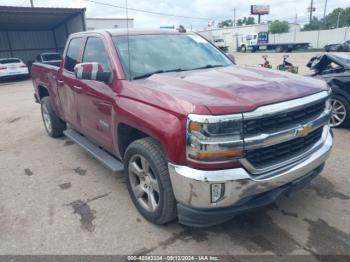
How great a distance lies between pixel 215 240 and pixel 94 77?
204cm

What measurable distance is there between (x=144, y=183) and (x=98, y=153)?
1.16 m

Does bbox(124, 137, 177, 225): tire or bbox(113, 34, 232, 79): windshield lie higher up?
bbox(113, 34, 232, 79): windshield

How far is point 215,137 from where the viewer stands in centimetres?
244

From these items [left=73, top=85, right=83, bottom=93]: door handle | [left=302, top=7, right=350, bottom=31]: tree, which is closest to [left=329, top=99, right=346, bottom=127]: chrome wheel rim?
[left=73, top=85, right=83, bottom=93]: door handle

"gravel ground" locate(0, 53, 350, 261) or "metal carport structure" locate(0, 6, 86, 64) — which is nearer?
"gravel ground" locate(0, 53, 350, 261)

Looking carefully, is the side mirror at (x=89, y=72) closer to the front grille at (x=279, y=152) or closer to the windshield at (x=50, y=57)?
the front grille at (x=279, y=152)

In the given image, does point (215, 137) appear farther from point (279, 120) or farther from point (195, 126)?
point (279, 120)

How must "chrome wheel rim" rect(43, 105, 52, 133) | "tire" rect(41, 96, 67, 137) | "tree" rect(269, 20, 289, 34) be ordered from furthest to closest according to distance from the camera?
"tree" rect(269, 20, 289, 34), "chrome wheel rim" rect(43, 105, 52, 133), "tire" rect(41, 96, 67, 137)

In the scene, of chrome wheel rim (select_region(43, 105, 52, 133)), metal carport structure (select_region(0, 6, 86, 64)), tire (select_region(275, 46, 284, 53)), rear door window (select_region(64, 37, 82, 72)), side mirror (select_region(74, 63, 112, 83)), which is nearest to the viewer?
side mirror (select_region(74, 63, 112, 83))

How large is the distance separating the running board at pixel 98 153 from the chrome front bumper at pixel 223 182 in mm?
1184

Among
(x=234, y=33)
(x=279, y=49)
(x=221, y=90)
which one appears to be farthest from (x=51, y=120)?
(x=234, y=33)

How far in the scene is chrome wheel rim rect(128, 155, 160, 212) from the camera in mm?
3104

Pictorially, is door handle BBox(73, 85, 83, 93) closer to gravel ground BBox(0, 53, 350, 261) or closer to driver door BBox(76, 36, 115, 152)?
driver door BBox(76, 36, 115, 152)

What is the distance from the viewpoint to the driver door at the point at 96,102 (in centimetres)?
364
